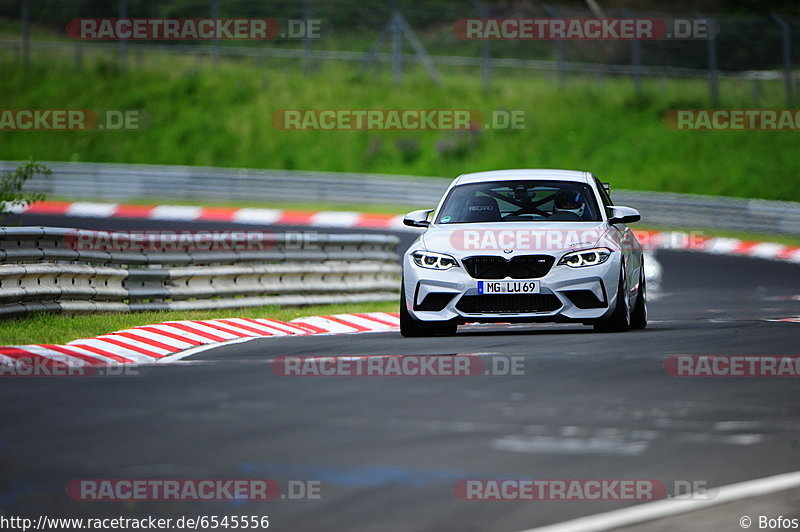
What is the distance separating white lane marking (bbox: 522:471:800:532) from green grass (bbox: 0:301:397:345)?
23.8 ft

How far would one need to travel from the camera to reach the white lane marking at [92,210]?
3269cm

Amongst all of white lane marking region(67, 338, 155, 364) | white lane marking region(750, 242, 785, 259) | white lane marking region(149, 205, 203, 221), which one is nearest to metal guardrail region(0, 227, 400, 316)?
white lane marking region(67, 338, 155, 364)

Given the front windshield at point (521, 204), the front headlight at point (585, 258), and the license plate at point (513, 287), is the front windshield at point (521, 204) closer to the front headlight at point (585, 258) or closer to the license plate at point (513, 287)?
the front headlight at point (585, 258)

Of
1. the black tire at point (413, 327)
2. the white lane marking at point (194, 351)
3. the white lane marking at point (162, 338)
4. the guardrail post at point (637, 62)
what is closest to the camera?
the white lane marking at point (194, 351)

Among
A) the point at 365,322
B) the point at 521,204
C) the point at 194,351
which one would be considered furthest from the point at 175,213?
the point at 194,351

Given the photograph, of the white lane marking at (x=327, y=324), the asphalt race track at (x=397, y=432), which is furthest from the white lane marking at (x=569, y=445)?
the white lane marking at (x=327, y=324)

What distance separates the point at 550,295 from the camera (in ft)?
40.7

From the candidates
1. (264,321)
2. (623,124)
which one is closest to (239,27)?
(623,124)

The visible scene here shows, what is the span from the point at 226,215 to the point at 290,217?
4.74 ft

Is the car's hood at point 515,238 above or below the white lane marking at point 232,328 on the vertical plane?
above

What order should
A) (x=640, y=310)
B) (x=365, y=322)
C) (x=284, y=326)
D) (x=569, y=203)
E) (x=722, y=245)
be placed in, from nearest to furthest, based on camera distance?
(x=569, y=203), (x=640, y=310), (x=284, y=326), (x=365, y=322), (x=722, y=245)

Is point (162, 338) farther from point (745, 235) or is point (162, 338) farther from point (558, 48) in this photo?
point (558, 48)

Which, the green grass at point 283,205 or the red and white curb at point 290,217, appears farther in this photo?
the green grass at point 283,205

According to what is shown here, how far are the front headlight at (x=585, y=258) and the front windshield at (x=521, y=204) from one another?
0.75 meters
